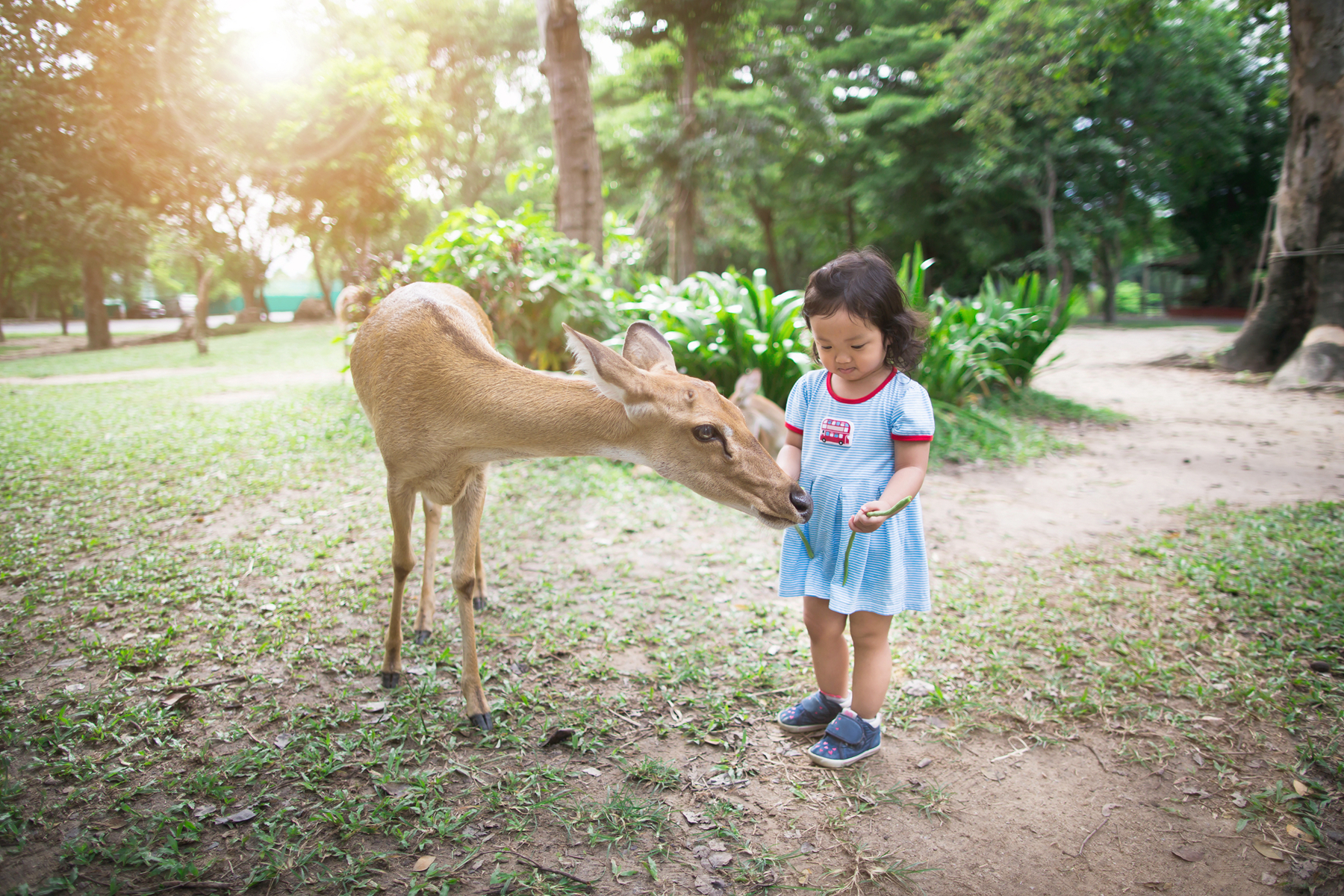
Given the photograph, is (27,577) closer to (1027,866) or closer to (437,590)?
(437,590)

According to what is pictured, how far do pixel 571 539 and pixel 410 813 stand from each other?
2.47 metres

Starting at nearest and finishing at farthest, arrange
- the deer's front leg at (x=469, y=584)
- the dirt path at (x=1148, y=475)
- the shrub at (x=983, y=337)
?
the deer's front leg at (x=469, y=584) → the dirt path at (x=1148, y=475) → the shrub at (x=983, y=337)

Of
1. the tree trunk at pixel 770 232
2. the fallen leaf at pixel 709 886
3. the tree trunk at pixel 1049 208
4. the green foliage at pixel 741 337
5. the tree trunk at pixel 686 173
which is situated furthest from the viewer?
the tree trunk at pixel 770 232

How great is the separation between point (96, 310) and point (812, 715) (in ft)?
60.8

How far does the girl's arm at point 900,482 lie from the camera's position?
218 cm

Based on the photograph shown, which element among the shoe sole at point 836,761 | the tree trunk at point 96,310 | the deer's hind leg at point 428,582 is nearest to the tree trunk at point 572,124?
the deer's hind leg at point 428,582

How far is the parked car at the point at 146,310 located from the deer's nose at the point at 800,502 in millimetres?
38070

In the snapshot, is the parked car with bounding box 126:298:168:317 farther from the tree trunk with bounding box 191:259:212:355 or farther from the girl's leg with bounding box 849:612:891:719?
the girl's leg with bounding box 849:612:891:719

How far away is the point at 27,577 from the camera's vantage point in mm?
3699

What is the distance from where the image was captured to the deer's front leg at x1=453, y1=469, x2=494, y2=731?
108 inches

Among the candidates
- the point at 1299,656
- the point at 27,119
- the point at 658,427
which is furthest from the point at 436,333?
the point at 27,119

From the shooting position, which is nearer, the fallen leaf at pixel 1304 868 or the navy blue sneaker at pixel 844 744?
the fallen leaf at pixel 1304 868

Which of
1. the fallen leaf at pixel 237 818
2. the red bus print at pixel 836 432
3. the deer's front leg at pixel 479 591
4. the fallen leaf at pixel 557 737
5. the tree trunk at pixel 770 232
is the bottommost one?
the fallen leaf at pixel 557 737

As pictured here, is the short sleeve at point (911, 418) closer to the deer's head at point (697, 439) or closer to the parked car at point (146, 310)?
the deer's head at point (697, 439)
